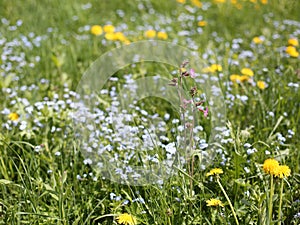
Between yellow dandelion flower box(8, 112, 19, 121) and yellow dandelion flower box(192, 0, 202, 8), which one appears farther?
yellow dandelion flower box(192, 0, 202, 8)

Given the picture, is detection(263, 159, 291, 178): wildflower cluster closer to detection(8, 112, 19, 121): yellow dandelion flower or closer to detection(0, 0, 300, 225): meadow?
detection(0, 0, 300, 225): meadow

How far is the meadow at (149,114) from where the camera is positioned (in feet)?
7.02

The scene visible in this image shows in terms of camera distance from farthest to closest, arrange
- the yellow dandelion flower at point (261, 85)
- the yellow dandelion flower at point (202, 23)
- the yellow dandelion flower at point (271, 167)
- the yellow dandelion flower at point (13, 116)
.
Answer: the yellow dandelion flower at point (202, 23) → the yellow dandelion flower at point (261, 85) → the yellow dandelion flower at point (13, 116) → the yellow dandelion flower at point (271, 167)

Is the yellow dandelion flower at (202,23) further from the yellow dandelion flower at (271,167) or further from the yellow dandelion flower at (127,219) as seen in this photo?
the yellow dandelion flower at (127,219)

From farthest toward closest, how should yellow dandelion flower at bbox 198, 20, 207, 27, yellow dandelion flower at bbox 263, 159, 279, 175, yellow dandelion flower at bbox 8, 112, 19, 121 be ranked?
1. yellow dandelion flower at bbox 198, 20, 207, 27
2. yellow dandelion flower at bbox 8, 112, 19, 121
3. yellow dandelion flower at bbox 263, 159, 279, 175

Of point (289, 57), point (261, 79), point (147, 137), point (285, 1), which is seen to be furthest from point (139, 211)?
point (285, 1)

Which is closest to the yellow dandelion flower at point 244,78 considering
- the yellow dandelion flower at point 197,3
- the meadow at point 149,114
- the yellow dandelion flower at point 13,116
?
the meadow at point 149,114

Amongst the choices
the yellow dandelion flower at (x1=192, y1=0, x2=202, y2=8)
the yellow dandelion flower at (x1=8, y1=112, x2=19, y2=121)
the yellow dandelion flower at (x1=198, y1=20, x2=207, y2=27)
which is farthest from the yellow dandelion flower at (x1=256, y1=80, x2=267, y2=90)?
the yellow dandelion flower at (x1=192, y1=0, x2=202, y2=8)

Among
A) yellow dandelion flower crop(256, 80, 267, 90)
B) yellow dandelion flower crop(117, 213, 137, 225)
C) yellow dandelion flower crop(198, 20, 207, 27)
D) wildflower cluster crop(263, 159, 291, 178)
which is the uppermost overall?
yellow dandelion flower crop(198, 20, 207, 27)

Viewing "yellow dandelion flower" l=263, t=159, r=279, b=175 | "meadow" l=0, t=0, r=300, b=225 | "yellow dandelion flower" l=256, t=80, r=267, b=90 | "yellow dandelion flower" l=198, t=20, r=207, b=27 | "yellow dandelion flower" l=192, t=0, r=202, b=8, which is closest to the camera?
"yellow dandelion flower" l=263, t=159, r=279, b=175

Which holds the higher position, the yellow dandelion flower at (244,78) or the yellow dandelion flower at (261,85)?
the yellow dandelion flower at (244,78)

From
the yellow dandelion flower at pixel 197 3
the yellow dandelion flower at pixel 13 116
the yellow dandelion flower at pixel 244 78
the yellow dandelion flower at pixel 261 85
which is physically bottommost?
the yellow dandelion flower at pixel 13 116

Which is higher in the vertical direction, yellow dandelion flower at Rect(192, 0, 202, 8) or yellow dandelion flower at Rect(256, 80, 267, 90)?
yellow dandelion flower at Rect(192, 0, 202, 8)

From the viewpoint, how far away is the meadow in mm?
2139
